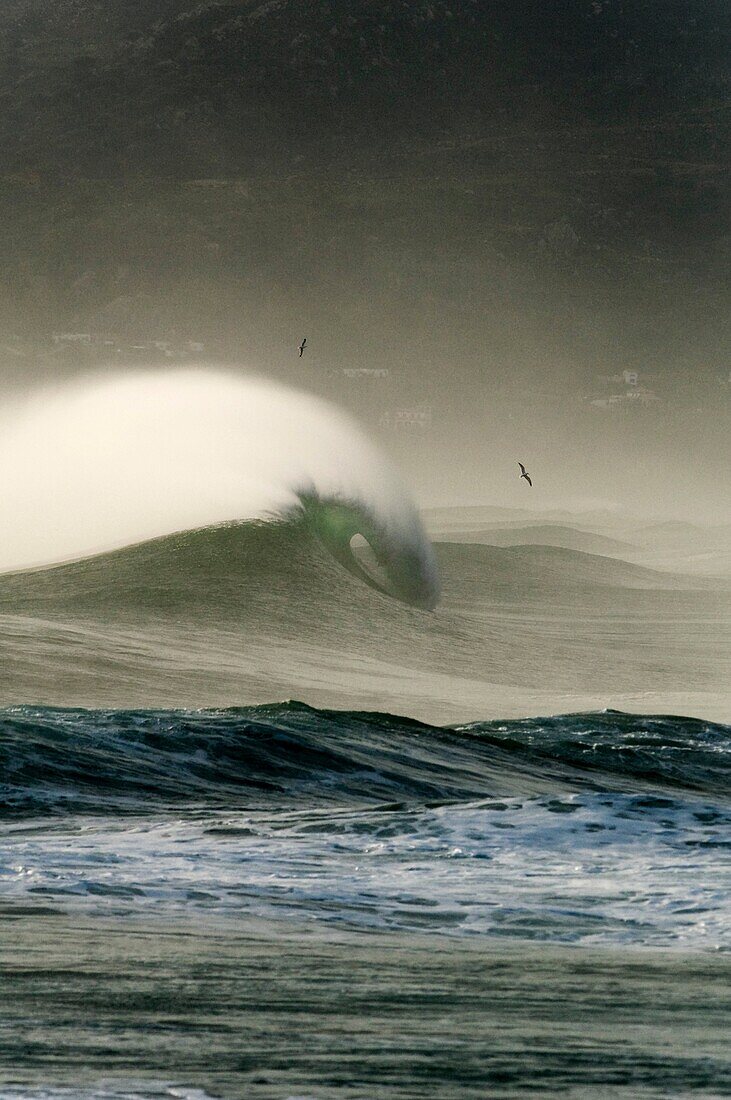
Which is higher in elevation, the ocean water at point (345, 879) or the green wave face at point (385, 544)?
the green wave face at point (385, 544)

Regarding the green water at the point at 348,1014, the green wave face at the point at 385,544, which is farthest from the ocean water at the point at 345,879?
the green wave face at the point at 385,544

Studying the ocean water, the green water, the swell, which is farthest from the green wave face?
the green water

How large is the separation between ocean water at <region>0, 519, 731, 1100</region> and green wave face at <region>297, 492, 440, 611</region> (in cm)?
1135

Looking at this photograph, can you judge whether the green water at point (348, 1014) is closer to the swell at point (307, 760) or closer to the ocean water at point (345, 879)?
the ocean water at point (345, 879)

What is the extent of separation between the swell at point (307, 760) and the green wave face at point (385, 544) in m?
20.2

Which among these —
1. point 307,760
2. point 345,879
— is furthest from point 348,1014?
point 307,760

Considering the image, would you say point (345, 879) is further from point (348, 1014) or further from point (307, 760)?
point (307, 760)

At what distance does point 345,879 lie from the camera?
943 centimetres

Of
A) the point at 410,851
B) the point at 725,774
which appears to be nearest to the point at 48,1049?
the point at 410,851

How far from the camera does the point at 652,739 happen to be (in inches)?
746

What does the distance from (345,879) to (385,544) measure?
31915 mm

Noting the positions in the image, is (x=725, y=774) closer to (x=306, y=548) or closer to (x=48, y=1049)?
(x=48, y=1049)

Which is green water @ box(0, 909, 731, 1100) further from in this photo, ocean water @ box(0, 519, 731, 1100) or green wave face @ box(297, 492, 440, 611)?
green wave face @ box(297, 492, 440, 611)

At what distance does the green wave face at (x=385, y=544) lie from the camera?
131ft
